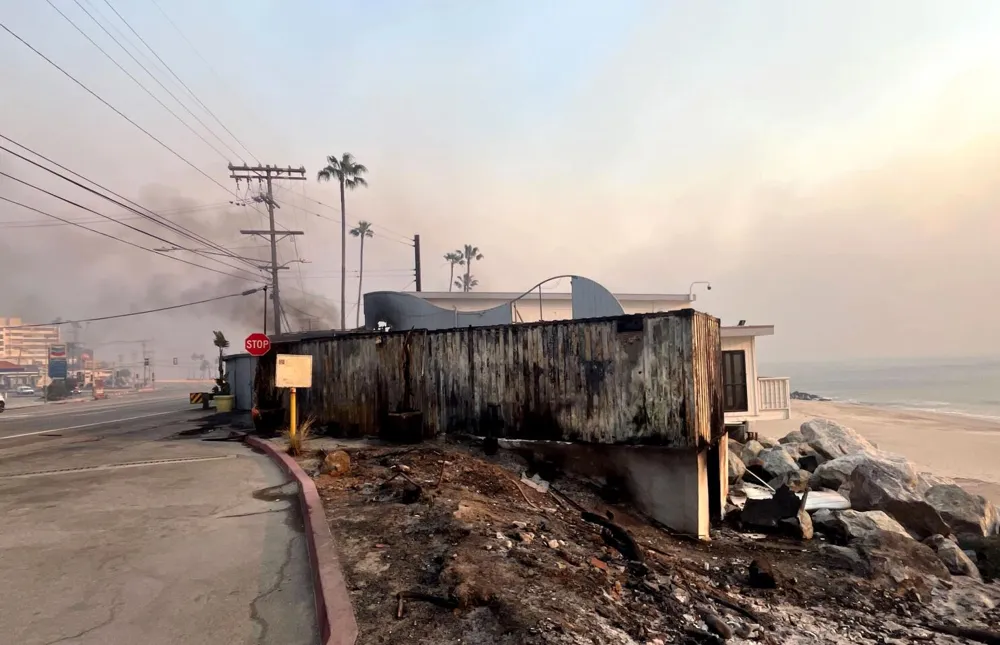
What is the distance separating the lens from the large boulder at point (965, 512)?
9.67 meters

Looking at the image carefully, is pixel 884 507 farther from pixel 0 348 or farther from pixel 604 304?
pixel 0 348

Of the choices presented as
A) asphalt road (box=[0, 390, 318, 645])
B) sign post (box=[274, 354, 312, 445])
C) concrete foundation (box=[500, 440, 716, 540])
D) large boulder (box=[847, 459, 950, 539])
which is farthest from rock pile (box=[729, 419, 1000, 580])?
sign post (box=[274, 354, 312, 445])

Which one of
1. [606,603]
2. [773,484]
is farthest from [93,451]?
[773,484]

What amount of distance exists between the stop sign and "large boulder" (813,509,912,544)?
13124mm

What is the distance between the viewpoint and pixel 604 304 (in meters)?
15.5

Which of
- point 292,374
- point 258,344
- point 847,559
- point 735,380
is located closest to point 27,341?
point 258,344

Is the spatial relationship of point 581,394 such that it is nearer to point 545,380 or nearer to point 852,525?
point 545,380

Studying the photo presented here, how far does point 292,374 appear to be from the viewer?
10.4m

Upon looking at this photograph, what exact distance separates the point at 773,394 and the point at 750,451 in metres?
3.38

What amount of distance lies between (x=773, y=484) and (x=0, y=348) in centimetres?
18429

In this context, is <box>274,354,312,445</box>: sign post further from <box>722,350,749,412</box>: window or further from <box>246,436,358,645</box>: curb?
<box>722,350,749,412</box>: window

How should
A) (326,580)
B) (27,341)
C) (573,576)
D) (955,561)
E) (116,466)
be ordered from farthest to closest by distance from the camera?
(27,341) < (116,466) < (955,561) < (573,576) < (326,580)

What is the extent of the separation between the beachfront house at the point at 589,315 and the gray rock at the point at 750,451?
4.14 feet

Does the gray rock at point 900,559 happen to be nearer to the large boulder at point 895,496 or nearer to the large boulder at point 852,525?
the large boulder at point 852,525
